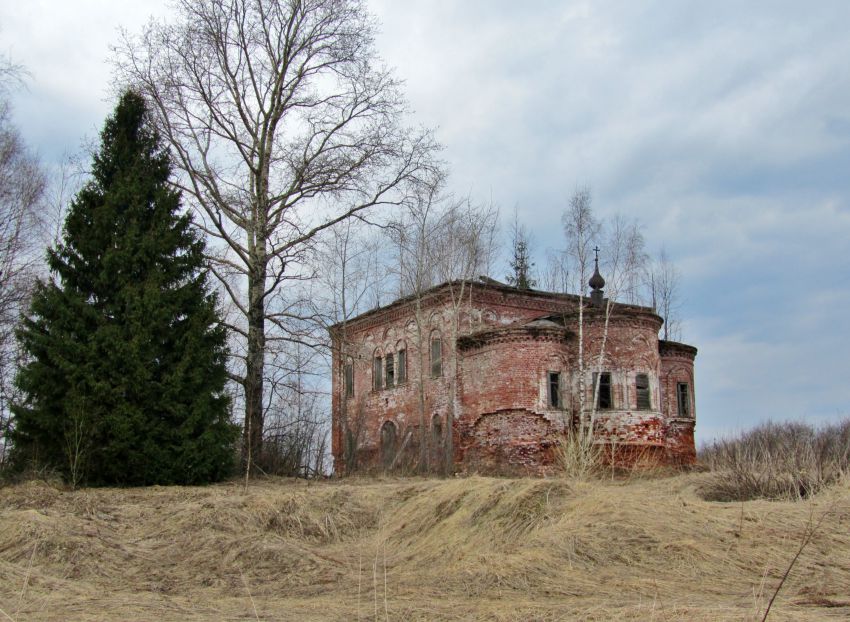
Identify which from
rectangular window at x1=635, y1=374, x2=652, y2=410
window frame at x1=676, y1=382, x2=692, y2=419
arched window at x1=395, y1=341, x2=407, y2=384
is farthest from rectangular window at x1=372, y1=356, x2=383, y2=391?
window frame at x1=676, y1=382, x2=692, y2=419

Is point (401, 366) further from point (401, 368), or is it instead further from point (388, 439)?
point (388, 439)

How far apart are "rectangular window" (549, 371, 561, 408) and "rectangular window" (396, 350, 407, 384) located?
732cm

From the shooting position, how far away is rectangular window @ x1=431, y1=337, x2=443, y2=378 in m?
30.8

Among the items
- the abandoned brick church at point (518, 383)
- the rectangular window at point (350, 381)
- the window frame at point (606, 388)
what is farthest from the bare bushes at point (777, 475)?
the rectangular window at point (350, 381)

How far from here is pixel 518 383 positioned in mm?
26906

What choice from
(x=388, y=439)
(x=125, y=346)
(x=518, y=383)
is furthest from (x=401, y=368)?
(x=125, y=346)

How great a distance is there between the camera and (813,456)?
11.6m

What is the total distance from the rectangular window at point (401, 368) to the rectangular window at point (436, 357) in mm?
1822

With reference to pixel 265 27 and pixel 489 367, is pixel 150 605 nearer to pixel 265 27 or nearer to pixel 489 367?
pixel 265 27

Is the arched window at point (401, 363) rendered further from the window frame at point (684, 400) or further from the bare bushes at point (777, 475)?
the bare bushes at point (777, 475)

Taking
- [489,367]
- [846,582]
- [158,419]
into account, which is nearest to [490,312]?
[489,367]

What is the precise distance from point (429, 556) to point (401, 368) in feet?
77.8

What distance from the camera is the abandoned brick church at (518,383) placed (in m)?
26.7

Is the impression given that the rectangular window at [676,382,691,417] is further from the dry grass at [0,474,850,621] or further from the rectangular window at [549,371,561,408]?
the dry grass at [0,474,850,621]
